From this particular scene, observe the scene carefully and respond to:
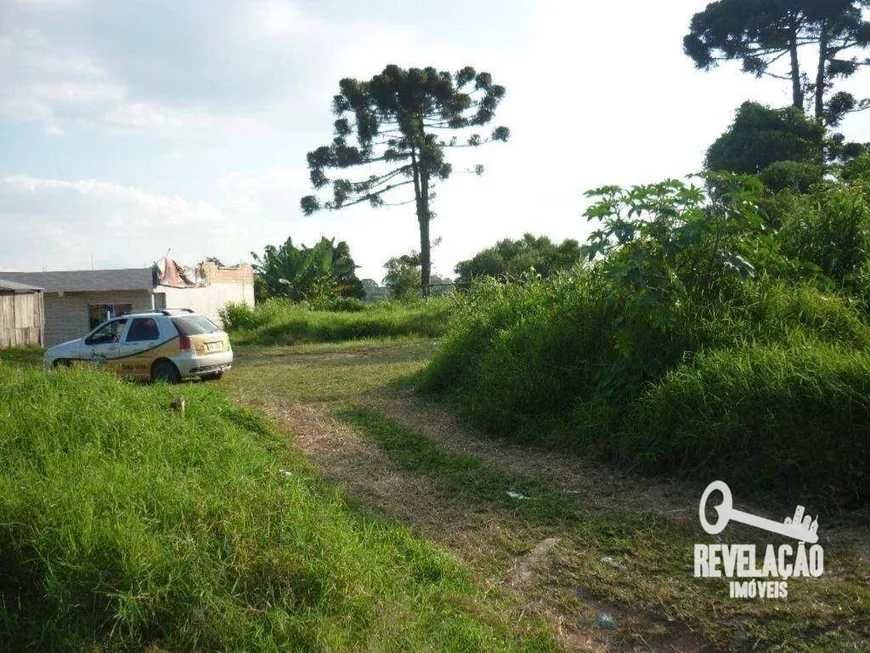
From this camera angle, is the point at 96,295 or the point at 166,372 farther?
the point at 96,295

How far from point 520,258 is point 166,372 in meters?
27.1

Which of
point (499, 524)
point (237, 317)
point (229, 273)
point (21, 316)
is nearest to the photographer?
point (499, 524)

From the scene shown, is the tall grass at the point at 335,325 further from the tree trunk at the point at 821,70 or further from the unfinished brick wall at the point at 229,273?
the tree trunk at the point at 821,70

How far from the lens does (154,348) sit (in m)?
12.1

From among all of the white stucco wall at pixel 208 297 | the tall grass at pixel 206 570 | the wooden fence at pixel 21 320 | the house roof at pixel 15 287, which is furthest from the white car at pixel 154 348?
the white stucco wall at pixel 208 297

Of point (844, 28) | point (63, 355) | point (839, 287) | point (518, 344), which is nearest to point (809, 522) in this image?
point (839, 287)

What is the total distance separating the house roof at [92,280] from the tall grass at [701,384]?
55.1 ft

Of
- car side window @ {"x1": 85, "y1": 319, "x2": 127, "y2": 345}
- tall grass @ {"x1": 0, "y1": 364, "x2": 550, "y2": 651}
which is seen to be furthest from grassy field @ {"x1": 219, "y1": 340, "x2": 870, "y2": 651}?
car side window @ {"x1": 85, "y1": 319, "x2": 127, "y2": 345}

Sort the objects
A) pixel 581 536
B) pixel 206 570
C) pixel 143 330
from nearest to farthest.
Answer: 1. pixel 206 570
2. pixel 581 536
3. pixel 143 330

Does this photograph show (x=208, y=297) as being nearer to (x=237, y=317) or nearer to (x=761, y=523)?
(x=237, y=317)

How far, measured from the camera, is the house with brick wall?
23219 millimetres

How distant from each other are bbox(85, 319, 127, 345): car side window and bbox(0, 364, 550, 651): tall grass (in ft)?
26.8

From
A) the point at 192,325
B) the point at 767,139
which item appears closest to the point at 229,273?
the point at 192,325

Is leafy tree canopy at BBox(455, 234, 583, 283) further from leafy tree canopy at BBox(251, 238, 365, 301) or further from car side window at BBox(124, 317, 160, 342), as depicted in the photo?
car side window at BBox(124, 317, 160, 342)
